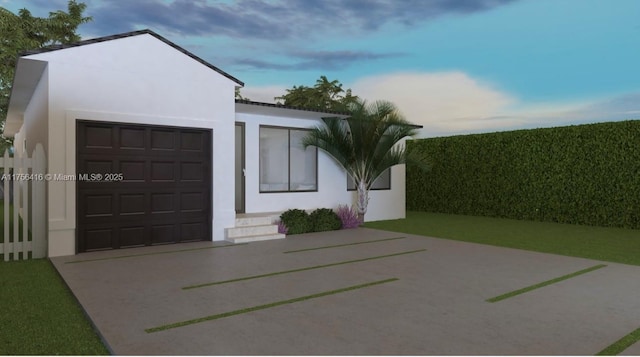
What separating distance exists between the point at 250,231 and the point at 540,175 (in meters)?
8.86

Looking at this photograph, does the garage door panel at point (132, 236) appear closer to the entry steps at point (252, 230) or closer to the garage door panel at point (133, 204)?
the garage door panel at point (133, 204)

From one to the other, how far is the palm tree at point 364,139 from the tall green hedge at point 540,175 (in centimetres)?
368

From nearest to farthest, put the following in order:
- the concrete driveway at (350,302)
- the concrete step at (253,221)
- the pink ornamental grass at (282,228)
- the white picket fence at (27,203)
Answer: the concrete driveway at (350,302)
the white picket fence at (27,203)
the concrete step at (253,221)
the pink ornamental grass at (282,228)

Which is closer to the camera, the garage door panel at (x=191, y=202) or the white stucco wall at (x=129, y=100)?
the white stucco wall at (x=129, y=100)

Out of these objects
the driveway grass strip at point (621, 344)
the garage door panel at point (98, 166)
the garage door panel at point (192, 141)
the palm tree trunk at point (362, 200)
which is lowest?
the driveway grass strip at point (621, 344)

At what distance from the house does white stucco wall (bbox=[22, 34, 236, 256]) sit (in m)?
0.02

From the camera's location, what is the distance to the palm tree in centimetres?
1096

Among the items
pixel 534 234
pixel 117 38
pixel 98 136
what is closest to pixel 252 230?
pixel 98 136

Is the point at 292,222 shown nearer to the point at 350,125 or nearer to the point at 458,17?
the point at 350,125

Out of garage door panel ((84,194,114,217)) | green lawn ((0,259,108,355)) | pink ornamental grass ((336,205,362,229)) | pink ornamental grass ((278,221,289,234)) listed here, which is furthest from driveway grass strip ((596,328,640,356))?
pink ornamental grass ((336,205,362,229))

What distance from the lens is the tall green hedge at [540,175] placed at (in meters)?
11.1


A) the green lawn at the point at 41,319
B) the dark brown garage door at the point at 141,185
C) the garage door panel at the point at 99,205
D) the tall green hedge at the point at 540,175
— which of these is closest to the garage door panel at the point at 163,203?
the dark brown garage door at the point at 141,185

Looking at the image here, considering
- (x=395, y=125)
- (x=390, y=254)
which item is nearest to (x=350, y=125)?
(x=395, y=125)

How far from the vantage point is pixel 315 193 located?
11695 mm
